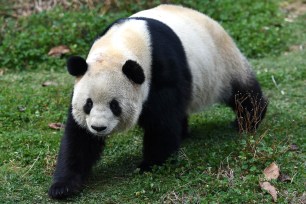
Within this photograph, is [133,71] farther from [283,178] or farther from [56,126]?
[56,126]

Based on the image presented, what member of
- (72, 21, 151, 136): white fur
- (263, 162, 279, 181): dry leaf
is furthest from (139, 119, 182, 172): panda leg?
(263, 162, 279, 181): dry leaf

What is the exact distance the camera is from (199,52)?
650cm

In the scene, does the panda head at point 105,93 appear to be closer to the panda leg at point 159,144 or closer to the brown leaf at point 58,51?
the panda leg at point 159,144

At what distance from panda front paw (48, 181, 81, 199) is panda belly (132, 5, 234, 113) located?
1.55 meters

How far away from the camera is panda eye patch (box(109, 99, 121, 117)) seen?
5.26 meters

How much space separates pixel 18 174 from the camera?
585 centimetres

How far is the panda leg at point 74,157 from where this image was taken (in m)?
5.50

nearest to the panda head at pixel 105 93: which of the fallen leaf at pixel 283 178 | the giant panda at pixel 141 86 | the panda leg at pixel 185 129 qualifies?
the giant panda at pixel 141 86

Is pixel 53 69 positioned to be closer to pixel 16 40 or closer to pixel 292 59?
pixel 16 40

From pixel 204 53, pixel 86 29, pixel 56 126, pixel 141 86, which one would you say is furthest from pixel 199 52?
pixel 86 29

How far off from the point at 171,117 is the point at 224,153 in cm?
58

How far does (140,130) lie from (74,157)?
150cm

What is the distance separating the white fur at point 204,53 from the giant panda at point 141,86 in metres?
0.01

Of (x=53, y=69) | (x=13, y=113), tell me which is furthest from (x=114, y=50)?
(x=53, y=69)
